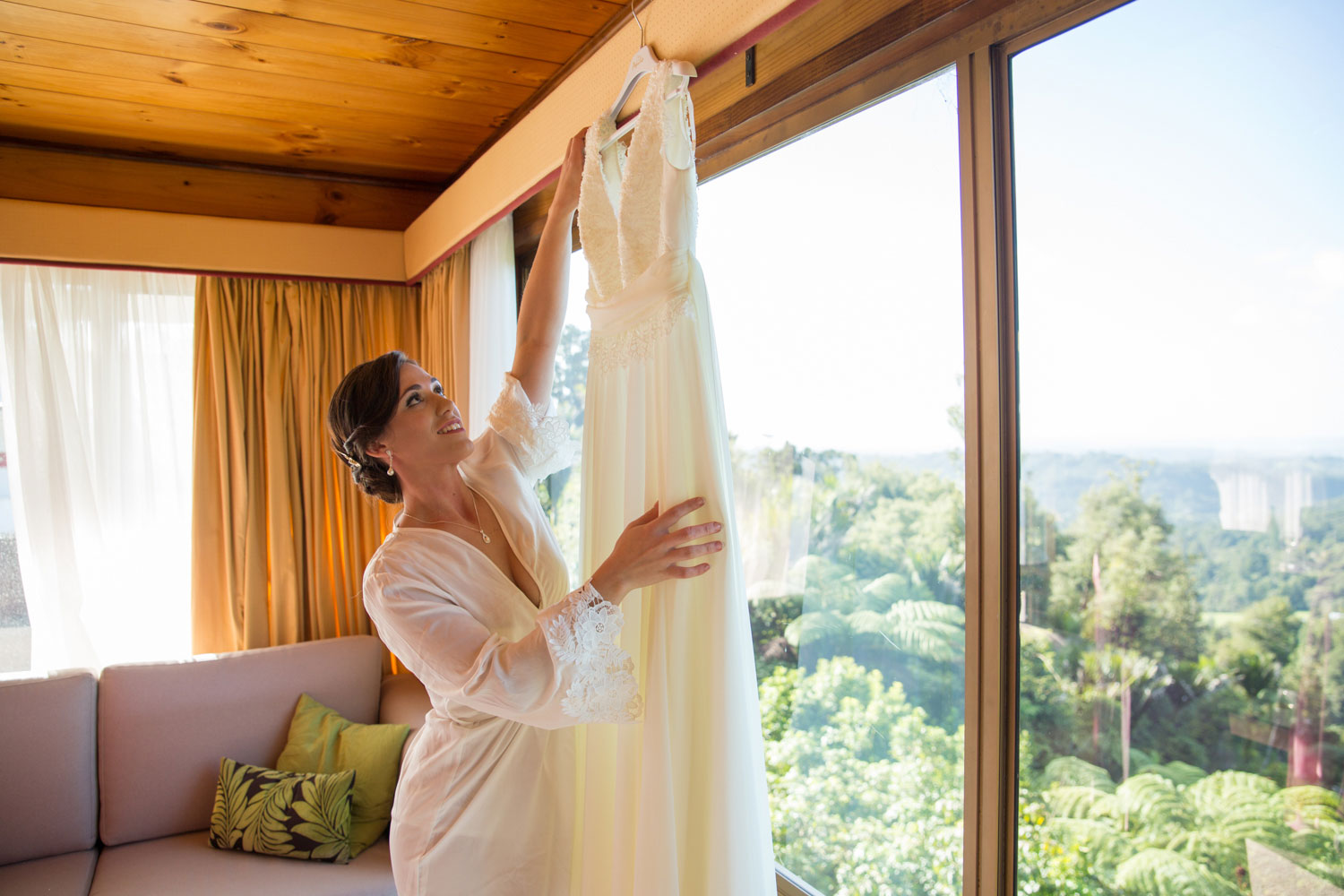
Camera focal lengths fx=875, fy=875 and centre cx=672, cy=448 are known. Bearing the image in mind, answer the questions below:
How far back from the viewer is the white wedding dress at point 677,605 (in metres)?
1.12

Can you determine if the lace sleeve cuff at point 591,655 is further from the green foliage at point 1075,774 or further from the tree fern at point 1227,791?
the tree fern at point 1227,791

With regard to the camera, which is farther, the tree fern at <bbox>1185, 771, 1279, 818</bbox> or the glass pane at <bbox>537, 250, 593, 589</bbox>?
the glass pane at <bbox>537, 250, 593, 589</bbox>

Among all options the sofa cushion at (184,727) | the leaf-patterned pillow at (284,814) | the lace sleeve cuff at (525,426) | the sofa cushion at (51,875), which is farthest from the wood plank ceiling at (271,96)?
the sofa cushion at (51,875)

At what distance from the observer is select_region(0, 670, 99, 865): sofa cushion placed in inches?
100

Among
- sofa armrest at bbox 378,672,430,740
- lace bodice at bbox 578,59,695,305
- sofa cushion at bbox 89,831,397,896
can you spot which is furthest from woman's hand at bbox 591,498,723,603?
sofa armrest at bbox 378,672,430,740

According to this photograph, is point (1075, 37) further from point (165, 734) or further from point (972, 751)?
point (165, 734)

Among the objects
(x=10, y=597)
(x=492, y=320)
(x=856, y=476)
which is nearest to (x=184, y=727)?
(x=10, y=597)

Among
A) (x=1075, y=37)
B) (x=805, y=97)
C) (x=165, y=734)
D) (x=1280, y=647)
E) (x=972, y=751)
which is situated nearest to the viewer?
(x=1280, y=647)

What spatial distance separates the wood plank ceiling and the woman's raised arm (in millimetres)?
433

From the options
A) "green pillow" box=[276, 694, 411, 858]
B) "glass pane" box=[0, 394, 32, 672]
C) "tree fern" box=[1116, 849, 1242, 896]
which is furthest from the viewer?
"glass pane" box=[0, 394, 32, 672]

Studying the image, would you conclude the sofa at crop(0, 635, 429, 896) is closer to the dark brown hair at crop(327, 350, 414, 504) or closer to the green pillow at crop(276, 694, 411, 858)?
the green pillow at crop(276, 694, 411, 858)

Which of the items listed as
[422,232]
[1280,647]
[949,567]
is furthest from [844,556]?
[422,232]

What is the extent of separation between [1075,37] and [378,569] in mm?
1276

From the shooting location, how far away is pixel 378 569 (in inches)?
55.2
